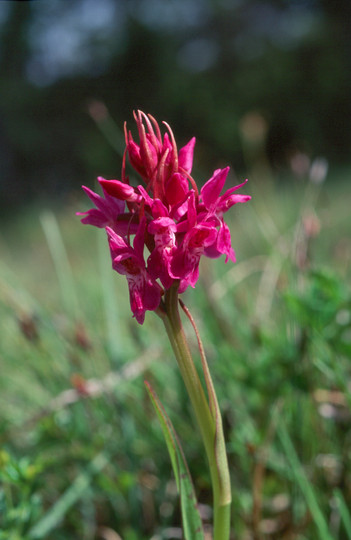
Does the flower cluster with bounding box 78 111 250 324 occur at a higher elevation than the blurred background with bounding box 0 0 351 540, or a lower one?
higher

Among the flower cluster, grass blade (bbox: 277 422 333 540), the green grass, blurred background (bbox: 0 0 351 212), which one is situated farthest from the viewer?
blurred background (bbox: 0 0 351 212)

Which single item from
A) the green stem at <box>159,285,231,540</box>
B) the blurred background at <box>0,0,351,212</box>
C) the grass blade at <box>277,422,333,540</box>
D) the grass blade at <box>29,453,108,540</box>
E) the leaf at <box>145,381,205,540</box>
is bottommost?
the grass blade at <box>277,422,333,540</box>

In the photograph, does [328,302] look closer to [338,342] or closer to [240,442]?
[338,342]

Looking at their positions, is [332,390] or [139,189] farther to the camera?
[332,390]

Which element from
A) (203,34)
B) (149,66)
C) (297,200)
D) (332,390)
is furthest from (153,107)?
(332,390)

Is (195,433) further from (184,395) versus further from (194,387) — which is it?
(194,387)

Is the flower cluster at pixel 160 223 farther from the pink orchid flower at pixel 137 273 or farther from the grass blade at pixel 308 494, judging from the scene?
the grass blade at pixel 308 494

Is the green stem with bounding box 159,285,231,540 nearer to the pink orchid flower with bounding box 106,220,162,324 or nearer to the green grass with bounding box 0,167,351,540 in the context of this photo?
the pink orchid flower with bounding box 106,220,162,324

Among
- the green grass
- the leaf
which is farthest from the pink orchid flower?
the green grass
